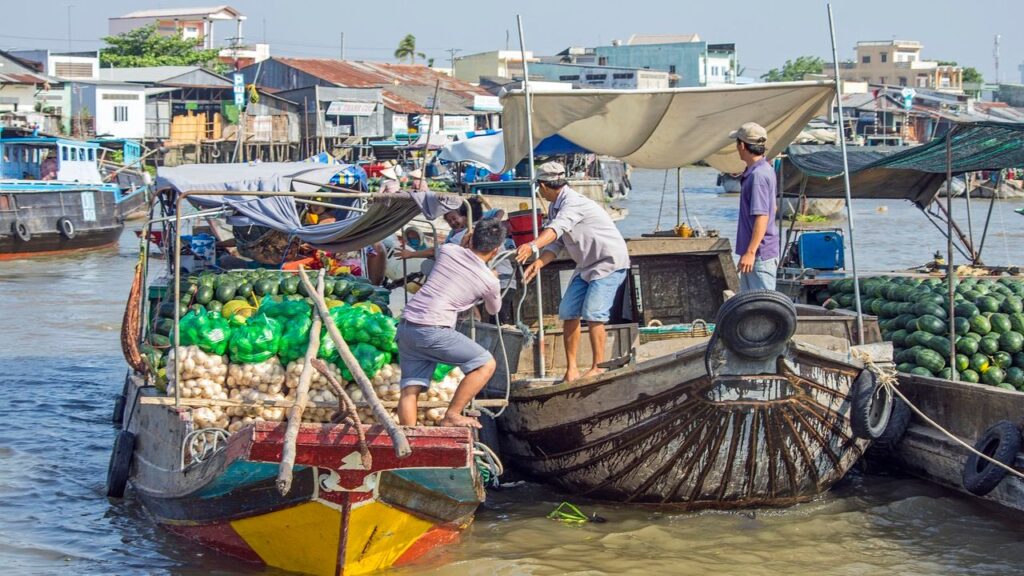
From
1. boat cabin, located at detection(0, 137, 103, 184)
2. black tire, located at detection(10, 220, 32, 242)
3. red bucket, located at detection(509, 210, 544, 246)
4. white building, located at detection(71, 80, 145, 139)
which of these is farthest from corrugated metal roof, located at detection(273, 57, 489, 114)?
red bucket, located at detection(509, 210, 544, 246)

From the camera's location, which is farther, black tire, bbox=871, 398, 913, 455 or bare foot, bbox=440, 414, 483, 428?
black tire, bbox=871, 398, 913, 455

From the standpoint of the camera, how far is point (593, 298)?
7660mm

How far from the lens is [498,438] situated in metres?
8.77

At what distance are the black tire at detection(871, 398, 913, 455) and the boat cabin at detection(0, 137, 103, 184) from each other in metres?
22.6

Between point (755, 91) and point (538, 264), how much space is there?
2.08m

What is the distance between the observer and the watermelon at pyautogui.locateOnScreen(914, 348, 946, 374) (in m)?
8.41

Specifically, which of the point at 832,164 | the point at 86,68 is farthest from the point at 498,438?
the point at 86,68

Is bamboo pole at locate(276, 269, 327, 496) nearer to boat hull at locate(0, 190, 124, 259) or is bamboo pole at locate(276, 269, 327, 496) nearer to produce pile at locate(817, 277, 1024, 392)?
produce pile at locate(817, 277, 1024, 392)

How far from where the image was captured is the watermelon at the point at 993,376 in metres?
8.32

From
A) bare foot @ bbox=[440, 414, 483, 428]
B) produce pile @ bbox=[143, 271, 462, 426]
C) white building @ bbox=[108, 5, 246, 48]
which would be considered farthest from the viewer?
white building @ bbox=[108, 5, 246, 48]

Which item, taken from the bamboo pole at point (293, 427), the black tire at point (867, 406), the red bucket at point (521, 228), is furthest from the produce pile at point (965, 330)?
the bamboo pole at point (293, 427)

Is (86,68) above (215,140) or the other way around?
above

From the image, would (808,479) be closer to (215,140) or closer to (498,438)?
(498,438)

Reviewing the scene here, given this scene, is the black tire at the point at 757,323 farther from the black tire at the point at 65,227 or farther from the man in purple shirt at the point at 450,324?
the black tire at the point at 65,227
